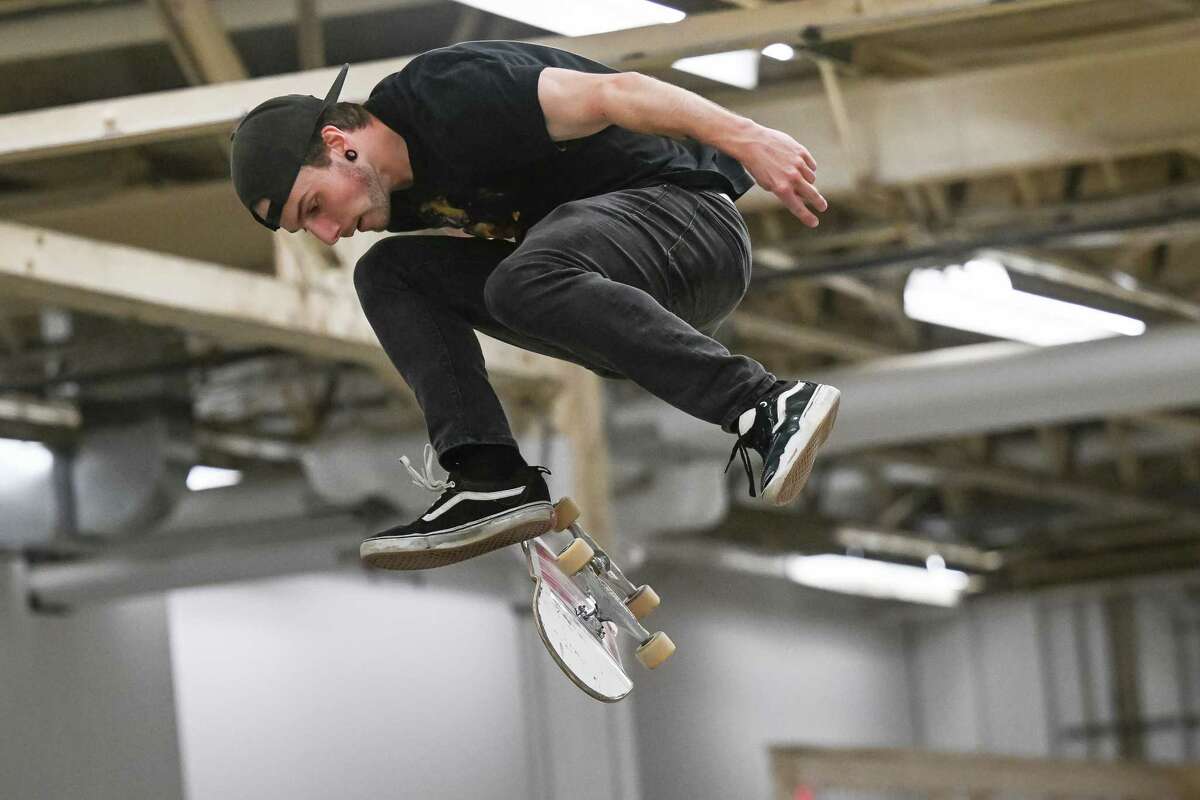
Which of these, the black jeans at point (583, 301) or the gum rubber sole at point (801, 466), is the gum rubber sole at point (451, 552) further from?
the gum rubber sole at point (801, 466)

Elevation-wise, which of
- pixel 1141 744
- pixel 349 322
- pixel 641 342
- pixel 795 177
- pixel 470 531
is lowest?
pixel 1141 744

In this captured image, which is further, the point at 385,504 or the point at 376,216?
the point at 385,504

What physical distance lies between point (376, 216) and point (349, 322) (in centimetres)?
339

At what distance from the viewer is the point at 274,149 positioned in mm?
2965

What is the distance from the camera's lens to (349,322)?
21.1 feet

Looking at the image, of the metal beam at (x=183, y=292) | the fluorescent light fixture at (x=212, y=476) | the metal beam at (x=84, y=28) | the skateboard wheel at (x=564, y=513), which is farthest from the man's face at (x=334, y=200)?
the fluorescent light fixture at (x=212, y=476)

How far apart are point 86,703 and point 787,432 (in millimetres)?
8611

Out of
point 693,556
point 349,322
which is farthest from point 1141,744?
point 349,322

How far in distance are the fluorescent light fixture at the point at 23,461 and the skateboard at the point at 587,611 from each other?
6671 millimetres

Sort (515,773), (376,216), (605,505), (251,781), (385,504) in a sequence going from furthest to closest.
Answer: (515,773) → (251,781) → (385,504) → (605,505) → (376,216)

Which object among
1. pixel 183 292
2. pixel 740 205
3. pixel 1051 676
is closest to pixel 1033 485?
pixel 1051 676

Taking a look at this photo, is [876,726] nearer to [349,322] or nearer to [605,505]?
[605,505]

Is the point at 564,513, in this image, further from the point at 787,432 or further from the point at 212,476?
the point at 212,476

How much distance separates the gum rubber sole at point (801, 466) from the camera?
2.79 metres
